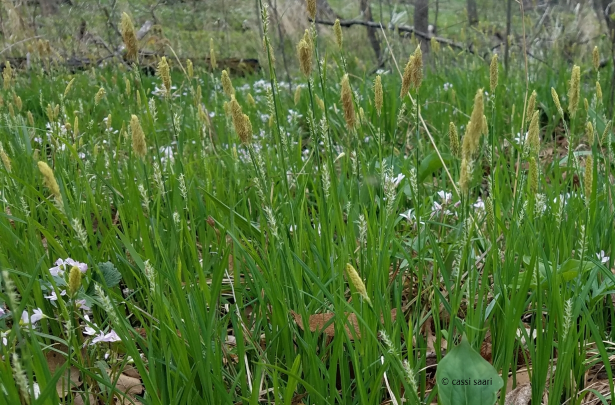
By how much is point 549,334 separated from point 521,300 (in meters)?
0.07

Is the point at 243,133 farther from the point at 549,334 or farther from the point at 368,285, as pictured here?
the point at 549,334

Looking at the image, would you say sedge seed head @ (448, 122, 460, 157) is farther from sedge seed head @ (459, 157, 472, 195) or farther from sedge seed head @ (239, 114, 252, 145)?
sedge seed head @ (239, 114, 252, 145)

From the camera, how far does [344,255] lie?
42.1 inches

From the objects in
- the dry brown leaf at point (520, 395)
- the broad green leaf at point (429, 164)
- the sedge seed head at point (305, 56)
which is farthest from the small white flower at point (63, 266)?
the broad green leaf at point (429, 164)

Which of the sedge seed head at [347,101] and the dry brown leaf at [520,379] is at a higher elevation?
the sedge seed head at [347,101]

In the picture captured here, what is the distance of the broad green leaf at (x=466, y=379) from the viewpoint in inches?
29.4

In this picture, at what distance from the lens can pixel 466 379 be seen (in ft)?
2.47

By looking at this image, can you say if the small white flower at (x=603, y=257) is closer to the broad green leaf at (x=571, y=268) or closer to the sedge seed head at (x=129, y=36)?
the broad green leaf at (x=571, y=268)

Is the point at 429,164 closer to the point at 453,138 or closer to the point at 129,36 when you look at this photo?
the point at 453,138

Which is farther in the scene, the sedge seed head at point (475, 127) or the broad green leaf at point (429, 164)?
the broad green leaf at point (429, 164)

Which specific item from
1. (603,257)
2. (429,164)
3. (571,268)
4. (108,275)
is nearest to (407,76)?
(571,268)

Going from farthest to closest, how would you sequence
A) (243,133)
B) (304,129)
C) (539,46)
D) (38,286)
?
(539,46) → (304,129) → (38,286) → (243,133)

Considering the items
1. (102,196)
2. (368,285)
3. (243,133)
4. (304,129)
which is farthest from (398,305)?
(304,129)

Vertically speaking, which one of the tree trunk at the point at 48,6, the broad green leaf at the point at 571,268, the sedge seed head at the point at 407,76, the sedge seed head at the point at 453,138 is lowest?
the broad green leaf at the point at 571,268
